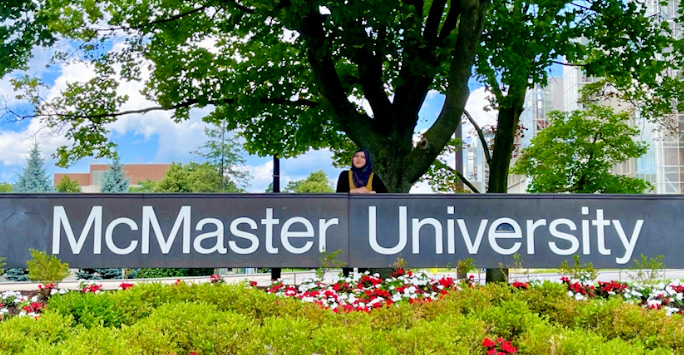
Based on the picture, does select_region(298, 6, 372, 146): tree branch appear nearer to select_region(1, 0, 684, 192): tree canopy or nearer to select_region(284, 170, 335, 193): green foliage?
select_region(1, 0, 684, 192): tree canopy

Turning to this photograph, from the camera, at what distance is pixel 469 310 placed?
5664mm

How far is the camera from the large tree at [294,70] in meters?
11.9

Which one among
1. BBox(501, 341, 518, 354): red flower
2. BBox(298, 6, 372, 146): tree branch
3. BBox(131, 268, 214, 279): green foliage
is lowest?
BBox(131, 268, 214, 279): green foliage

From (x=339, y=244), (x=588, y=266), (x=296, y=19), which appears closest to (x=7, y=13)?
(x=296, y=19)

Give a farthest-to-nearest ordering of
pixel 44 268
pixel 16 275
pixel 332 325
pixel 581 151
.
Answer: pixel 16 275 < pixel 581 151 < pixel 44 268 < pixel 332 325

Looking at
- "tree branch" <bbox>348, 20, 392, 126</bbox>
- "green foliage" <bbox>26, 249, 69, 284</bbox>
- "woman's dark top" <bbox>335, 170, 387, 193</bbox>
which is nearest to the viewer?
"green foliage" <bbox>26, 249, 69, 284</bbox>

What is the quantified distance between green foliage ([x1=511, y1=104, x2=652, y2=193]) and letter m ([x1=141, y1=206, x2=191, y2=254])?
14.0m

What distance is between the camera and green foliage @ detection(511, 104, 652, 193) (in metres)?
19.4

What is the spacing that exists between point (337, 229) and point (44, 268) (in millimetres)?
3662

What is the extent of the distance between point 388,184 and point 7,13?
801 centimetres

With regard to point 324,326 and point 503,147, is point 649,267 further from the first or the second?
point 503,147

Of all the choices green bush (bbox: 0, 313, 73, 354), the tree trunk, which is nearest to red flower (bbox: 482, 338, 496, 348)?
green bush (bbox: 0, 313, 73, 354)

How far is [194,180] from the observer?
41.5 meters

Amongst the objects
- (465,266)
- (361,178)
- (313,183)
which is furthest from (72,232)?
(313,183)
